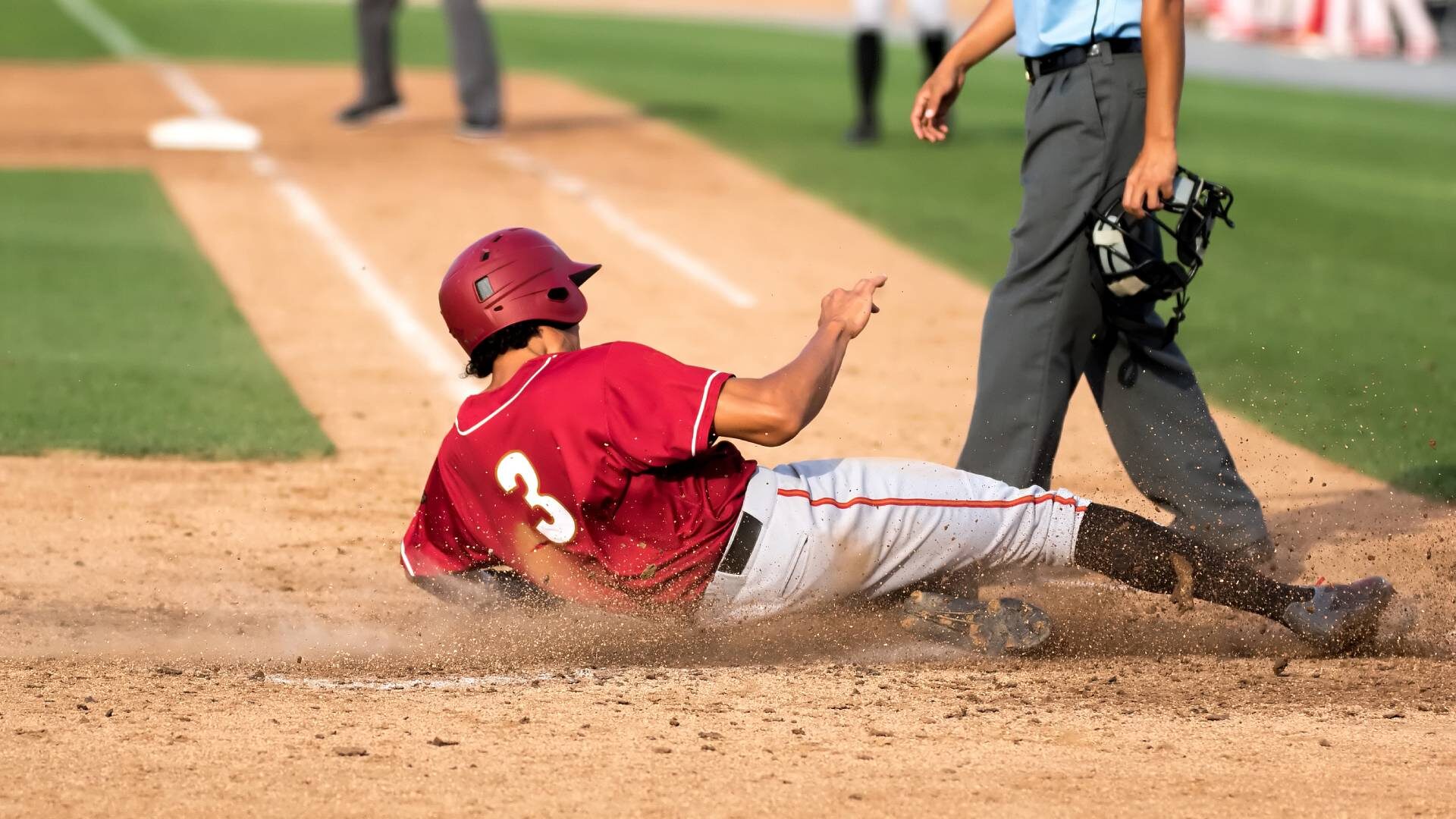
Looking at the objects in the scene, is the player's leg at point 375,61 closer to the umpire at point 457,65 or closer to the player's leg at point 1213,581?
the umpire at point 457,65

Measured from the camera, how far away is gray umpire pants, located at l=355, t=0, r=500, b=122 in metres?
12.8

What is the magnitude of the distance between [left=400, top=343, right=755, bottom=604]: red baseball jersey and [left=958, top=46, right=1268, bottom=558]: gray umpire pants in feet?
2.70

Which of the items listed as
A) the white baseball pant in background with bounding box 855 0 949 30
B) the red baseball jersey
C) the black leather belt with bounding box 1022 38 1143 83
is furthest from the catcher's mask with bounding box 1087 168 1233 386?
the white baseball pant in background with bounding box 855 0 949 30

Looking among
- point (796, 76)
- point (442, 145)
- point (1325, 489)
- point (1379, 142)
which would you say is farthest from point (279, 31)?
point (1325, 489)

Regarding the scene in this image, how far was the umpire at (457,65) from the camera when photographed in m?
12.8

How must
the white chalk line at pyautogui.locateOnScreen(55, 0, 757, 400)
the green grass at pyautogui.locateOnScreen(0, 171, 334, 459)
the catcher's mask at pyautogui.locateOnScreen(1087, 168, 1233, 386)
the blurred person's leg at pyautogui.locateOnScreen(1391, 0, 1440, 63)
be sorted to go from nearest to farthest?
the catcher's mask at pyautogui.locateOnScreen(1087, 168, 1233, 386) < the green grass at pyautogui.locateOnScreen(0, 171, 334, 459) < the white chalk line at pyautogui.locateOnScreen(55, 0, 757, 400) < the blurred person's leg at pyautogui.locateOnScreen(1391, 0, 1440, 63)

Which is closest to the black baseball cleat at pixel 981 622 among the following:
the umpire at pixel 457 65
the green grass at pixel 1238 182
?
the green grass at pixel 1238 182

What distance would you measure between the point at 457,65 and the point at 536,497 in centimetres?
972

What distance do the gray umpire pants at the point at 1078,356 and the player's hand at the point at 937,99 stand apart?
1.10 ft

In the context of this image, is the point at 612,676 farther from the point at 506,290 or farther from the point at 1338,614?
the point at 1338,614

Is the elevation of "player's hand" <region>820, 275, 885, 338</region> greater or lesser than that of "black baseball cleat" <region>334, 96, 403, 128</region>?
greater

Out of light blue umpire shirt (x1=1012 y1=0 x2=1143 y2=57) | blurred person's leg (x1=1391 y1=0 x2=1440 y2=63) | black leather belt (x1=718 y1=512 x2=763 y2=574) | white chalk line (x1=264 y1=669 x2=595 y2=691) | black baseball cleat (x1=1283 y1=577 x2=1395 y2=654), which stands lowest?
blurred person's leg (x1=1391 y1=0 x2=1440 y2=63)

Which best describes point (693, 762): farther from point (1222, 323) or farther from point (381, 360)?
point (1222, 323)

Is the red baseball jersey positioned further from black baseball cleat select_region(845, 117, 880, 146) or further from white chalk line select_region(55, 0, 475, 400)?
black baseball cleat select_region(845, 117, 880, 146)
